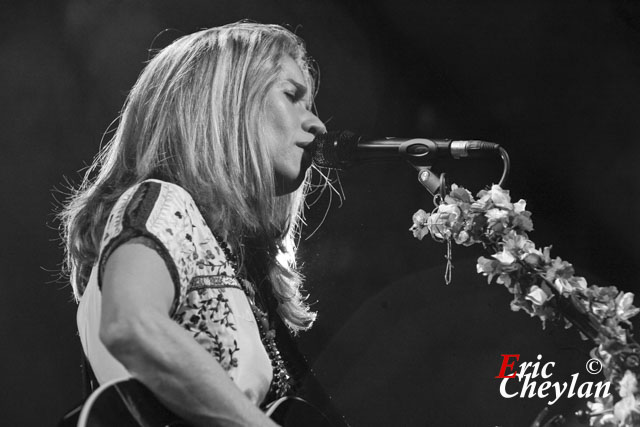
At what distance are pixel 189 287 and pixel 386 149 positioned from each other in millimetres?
662

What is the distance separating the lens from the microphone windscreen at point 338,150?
1652 mm

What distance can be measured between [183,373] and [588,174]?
6.55 ft

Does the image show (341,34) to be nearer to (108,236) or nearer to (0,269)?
(0,269)

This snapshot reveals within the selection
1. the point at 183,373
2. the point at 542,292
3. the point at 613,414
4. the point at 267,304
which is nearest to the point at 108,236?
the point at 183,373

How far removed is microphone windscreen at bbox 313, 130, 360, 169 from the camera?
1.65 metres

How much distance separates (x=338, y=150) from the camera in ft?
5.41

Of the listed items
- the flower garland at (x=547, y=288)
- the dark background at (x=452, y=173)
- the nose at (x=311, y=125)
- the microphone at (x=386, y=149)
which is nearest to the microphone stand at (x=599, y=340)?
the flower garland at (x=547, y=288)

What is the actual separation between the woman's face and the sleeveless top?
0.35 metres

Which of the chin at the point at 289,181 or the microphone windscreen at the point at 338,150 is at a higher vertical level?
the microphone windscreen at the point at 338,150

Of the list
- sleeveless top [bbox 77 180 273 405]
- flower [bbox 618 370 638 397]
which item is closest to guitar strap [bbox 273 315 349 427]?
sleeveless top [bbox 77 180 273 405]

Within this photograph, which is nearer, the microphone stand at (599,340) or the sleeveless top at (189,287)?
the sleeveless top at (189,287)

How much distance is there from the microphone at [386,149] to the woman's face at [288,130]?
39 millimetres
